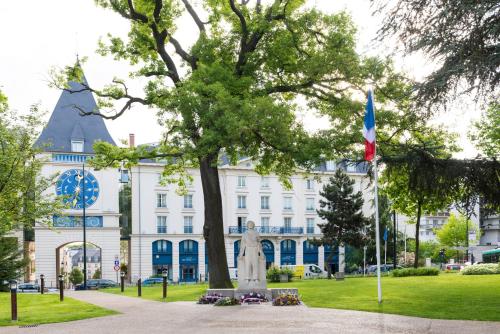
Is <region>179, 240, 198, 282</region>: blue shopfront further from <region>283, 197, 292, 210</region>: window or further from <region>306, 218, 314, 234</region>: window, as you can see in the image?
<region>306, 218, 314, 234</region>: window

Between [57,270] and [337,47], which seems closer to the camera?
[337,47]

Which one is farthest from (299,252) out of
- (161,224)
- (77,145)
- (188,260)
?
(77,145)

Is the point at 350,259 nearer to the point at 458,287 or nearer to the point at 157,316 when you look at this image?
the point at 458,287

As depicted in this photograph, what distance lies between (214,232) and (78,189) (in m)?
39.8

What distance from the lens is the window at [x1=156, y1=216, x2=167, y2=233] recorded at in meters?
72.8

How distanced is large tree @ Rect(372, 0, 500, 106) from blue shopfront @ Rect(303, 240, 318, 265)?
66806 millimetres

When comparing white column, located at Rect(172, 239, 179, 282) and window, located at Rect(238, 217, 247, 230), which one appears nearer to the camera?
white column, located at Rect(172, 239, 179, 282)

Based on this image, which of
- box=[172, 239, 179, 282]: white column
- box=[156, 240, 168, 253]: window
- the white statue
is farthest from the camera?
box=[156, 240, 168, 253]: window

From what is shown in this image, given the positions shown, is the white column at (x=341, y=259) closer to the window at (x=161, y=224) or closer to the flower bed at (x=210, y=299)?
the window at (x=161, y=224)

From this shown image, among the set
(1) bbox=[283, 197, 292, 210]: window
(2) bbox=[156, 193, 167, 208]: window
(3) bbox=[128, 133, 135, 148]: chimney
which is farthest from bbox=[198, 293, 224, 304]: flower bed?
(1) bbox=[283, 197, 292, 210]: window

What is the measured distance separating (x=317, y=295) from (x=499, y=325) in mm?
9903

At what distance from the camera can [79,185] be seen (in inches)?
2512

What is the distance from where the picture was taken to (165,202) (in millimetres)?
73938

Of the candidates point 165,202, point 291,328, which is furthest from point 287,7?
point 165,202
